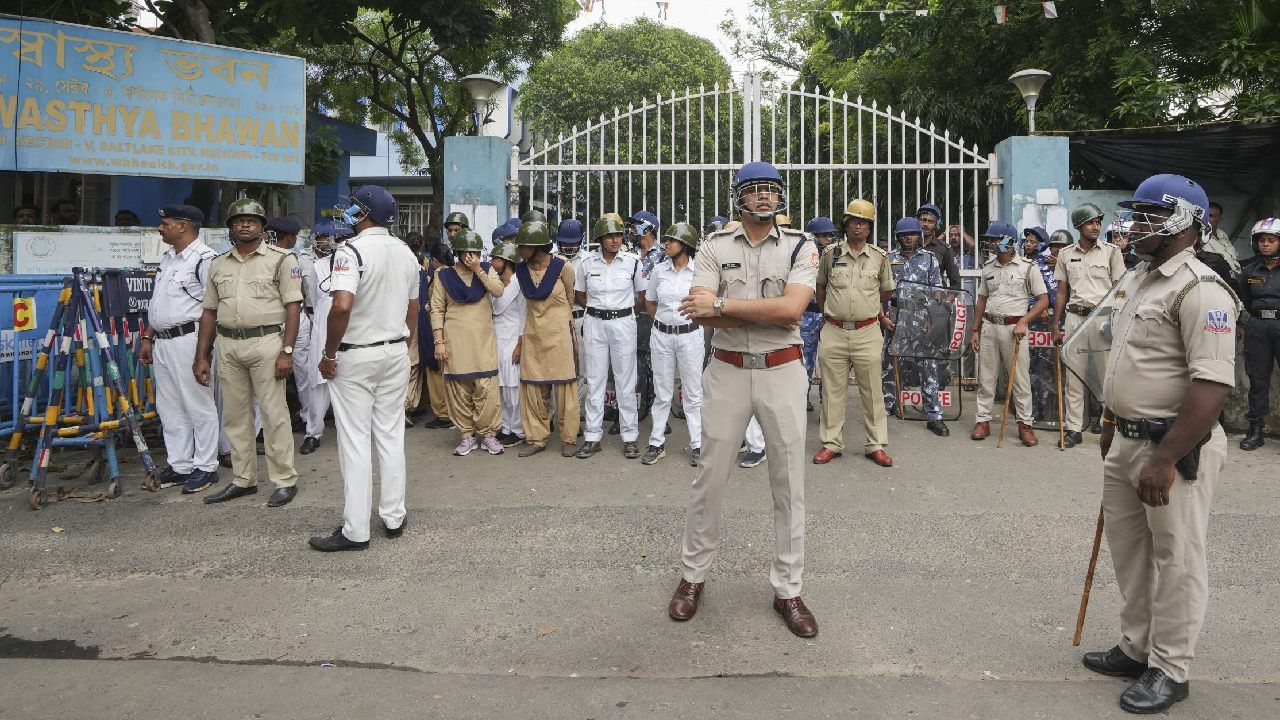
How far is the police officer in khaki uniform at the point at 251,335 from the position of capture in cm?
578

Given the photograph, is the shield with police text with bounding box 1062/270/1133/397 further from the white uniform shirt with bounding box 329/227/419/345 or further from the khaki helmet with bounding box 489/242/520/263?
the khaki helmet with bounding box 489/242/520/263

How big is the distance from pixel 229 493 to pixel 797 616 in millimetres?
3880

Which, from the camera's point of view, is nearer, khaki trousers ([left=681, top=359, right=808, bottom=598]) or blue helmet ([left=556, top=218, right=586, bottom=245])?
khaki trousers ([left=681, top=359, right=808, bottom=598])

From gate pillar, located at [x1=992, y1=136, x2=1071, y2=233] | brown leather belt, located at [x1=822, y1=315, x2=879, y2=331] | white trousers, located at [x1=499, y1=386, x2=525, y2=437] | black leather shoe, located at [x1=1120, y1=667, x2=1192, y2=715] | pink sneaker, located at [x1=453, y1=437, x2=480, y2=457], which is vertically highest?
gate pillar, located at [x1=992, y1=136, x2=1071, y2=233]

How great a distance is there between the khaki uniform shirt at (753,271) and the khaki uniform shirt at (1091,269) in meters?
4.50

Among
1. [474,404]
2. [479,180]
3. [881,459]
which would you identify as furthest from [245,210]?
[881,459]

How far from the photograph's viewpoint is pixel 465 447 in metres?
7.27

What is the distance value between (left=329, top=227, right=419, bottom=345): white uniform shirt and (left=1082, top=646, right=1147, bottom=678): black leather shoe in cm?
371

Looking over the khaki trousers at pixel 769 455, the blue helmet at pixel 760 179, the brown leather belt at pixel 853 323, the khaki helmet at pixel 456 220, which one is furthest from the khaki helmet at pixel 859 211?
the khaki helmet at pixel 456 220

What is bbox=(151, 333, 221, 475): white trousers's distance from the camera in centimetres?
614

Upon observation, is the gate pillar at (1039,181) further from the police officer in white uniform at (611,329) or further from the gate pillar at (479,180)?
the gate pillar at (479,180)

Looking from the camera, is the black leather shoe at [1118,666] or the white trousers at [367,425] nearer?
the black leather shoe at [1118,666]

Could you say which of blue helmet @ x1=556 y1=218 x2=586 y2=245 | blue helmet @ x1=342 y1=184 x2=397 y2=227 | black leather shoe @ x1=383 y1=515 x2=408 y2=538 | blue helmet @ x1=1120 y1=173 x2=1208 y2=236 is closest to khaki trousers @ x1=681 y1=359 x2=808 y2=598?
blue helmet @ x1=1120 y1=173 x2=1208 y2=236

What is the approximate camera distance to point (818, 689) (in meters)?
3.31
